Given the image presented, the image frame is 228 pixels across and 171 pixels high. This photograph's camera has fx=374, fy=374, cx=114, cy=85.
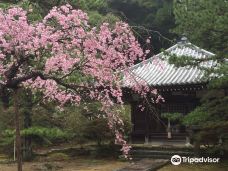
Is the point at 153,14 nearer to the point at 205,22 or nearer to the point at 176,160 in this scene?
the point at 176,160

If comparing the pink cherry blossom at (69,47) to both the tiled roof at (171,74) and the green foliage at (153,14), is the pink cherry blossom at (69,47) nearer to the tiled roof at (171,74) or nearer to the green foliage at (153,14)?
the tiled roof at (171,74)

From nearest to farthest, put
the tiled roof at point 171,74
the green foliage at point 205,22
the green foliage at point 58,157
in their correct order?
1. the green foliage at point 205,22
2. the green foliage at point 58,157
3. the tiled roof at point 171,74

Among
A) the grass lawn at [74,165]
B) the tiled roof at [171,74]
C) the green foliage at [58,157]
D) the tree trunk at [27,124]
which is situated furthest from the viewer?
the tiled roof at [171,74]

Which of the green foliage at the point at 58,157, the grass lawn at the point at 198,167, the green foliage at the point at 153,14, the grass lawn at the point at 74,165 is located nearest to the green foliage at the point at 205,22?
the grass lawn at the point at 198,167

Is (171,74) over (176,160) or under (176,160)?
over

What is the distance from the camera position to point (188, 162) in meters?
16.0

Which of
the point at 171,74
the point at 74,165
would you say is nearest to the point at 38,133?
the point at 74,165

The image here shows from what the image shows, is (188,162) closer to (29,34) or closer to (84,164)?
(84,164)

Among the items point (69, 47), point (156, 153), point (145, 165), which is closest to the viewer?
point (69, 47)

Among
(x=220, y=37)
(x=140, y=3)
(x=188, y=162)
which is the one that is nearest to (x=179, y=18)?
(x=220, y=37)

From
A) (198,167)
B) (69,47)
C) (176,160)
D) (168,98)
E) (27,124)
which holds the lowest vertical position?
(198,167)

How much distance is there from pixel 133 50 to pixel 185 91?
12.3 m

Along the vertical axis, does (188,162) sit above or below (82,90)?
below

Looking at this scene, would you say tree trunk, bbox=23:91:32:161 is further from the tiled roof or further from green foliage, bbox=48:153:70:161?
the tiled roof
